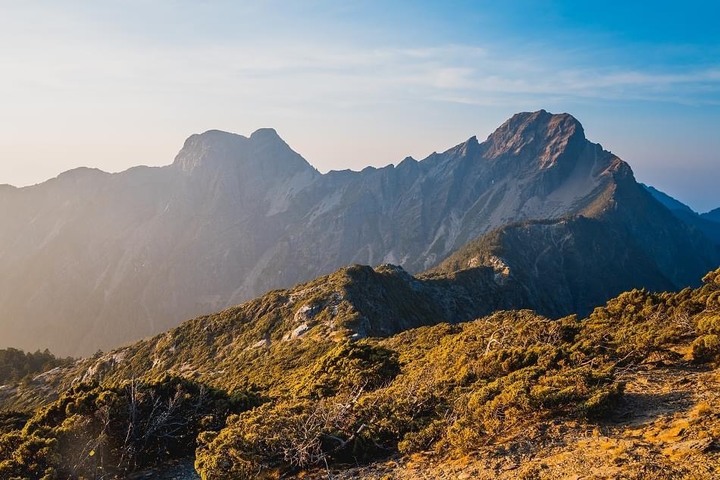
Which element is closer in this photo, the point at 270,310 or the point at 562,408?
the point at 562,408

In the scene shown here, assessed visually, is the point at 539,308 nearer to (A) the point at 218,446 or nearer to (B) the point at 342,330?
(B) the point at 342,330

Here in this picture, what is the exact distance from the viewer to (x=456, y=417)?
1488 centimetres

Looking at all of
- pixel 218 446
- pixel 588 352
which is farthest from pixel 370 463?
pixel 588 352

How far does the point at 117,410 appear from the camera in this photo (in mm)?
18688

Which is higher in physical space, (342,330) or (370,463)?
(370,463)

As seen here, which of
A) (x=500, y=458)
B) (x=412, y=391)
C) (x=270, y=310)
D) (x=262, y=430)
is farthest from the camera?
(x=270, y=310)

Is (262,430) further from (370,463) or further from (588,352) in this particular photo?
(588,352)

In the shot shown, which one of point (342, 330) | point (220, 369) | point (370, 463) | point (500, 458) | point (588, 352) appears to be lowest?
point (220, 369)

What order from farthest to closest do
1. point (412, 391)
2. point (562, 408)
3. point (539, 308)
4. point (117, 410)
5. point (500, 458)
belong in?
point (539, 308), point (117, 410), point (412, 391), point (562, 408), point (500, 458)

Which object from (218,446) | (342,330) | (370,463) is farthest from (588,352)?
(342,330)

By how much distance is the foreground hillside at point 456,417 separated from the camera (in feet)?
39.6

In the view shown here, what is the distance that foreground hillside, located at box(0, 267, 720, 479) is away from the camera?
1206 centimetres

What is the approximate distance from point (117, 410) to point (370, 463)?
36.8 ft

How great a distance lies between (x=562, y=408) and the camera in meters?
14.1
